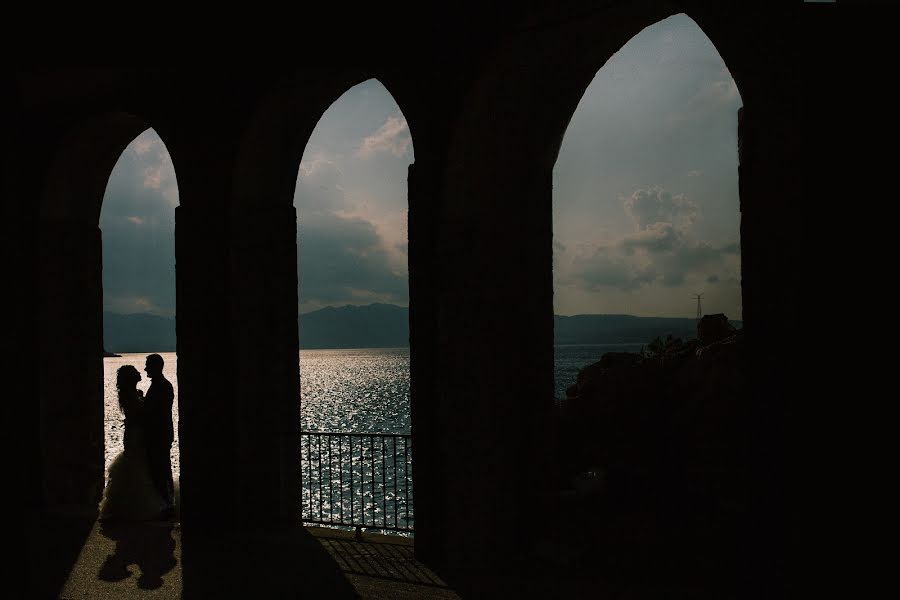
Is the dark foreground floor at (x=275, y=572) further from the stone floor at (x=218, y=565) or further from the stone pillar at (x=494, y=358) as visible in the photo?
the stone pillar at (x=494, y=358)

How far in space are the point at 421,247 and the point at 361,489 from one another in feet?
7.24

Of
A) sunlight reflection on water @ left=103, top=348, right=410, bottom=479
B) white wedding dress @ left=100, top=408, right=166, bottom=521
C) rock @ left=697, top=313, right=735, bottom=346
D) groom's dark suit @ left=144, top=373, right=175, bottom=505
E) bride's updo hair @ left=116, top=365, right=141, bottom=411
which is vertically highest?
rock @ left=697, top=313, right=735, bottom=346

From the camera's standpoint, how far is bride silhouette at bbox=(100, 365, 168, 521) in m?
8.80

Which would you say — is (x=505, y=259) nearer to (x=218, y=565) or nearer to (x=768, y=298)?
(x=768, y=298)

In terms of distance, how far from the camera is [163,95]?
27.5 ft

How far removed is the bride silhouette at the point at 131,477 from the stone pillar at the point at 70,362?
1049 mm

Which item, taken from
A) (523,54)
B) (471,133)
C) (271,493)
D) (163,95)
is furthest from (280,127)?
(271,493)

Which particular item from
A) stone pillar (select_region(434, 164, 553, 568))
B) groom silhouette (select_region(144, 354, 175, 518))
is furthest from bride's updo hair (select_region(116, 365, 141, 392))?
stone pillar (select_region(434, 164, 553, 568))

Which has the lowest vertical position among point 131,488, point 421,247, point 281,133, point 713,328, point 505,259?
point 131,488

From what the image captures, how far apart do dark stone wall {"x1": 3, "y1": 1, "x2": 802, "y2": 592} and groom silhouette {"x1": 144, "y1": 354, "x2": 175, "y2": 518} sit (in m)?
0.70

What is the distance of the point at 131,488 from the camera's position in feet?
29.0

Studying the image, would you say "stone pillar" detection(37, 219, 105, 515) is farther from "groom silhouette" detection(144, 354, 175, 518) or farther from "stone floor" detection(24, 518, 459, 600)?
"stone floor" detection(24, 518, 459, 600)

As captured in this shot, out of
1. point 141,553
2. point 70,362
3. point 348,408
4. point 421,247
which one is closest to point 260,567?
point 141,553

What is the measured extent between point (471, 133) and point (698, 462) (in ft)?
19.7
